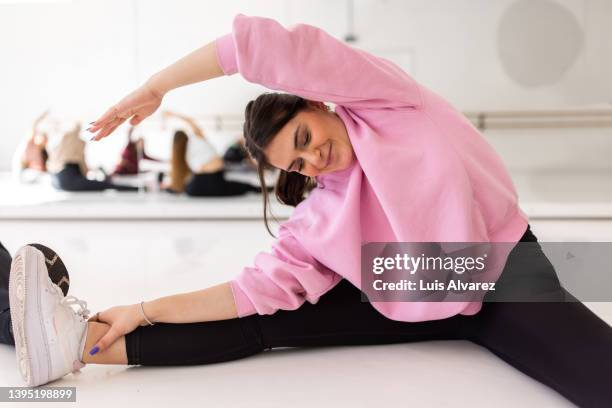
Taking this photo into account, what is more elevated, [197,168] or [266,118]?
[266,118]

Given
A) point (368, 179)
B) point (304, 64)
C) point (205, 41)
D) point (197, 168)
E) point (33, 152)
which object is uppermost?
point (205, 41)

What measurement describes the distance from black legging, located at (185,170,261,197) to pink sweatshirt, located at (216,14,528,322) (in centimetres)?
221

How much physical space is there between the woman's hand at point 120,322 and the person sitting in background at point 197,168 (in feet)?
7.49

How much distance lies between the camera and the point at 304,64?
1.30 meters

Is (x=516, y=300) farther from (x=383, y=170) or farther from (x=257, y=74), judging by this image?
(x=257, y=74)

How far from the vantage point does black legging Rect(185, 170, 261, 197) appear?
12.3 feet

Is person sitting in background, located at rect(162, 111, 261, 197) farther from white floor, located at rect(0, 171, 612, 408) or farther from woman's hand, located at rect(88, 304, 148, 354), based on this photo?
woman's hand, located at rect(88, 304, 148, 354)

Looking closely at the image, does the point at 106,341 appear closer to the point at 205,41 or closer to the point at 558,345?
the point at 558,345

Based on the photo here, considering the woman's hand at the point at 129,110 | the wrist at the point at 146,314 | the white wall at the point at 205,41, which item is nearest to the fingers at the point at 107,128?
the woman's hand at the point at 129,110

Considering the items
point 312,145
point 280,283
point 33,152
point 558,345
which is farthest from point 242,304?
point 33,152

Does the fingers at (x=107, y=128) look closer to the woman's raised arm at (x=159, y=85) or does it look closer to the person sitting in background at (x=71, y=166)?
the woman's raised arm at (x=159, y=85)

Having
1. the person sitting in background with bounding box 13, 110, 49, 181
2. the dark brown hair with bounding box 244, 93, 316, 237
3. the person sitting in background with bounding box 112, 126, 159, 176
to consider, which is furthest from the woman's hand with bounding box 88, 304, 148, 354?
the person sitting in background with bounding box 13, 110, 49, 181

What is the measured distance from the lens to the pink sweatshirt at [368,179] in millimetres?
1312

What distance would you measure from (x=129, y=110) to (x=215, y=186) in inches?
94.8
